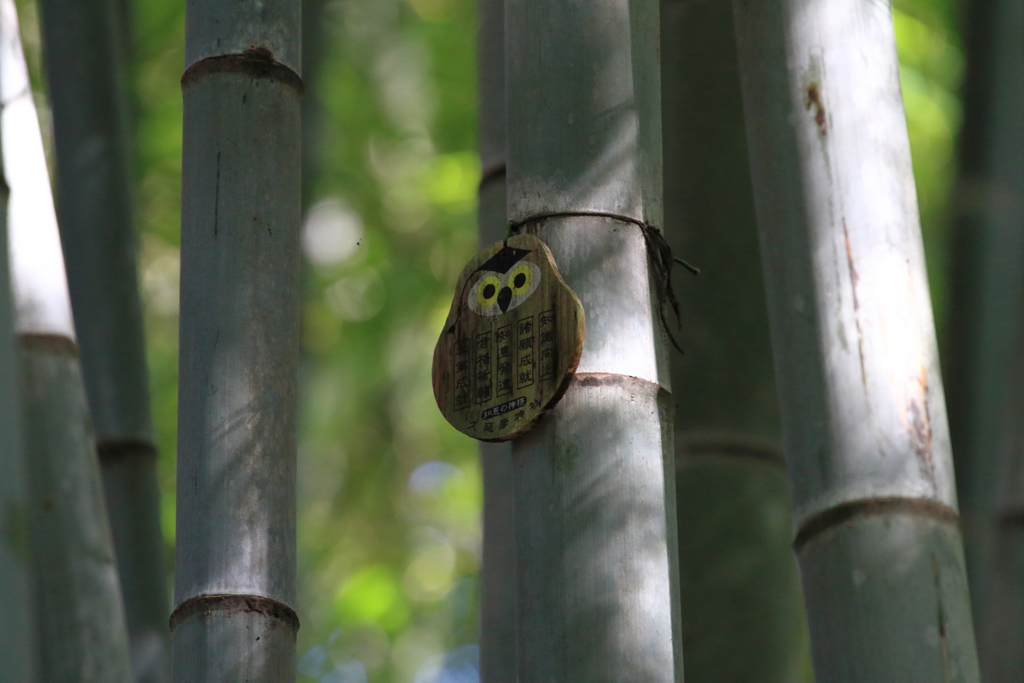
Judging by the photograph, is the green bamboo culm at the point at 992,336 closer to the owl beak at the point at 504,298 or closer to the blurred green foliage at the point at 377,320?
the owl beak at the point at 504,298

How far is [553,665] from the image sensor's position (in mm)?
1312

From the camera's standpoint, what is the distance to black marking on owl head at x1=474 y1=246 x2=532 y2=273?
1.42 m

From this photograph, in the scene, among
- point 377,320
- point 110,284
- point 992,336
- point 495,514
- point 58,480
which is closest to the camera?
point 992,336

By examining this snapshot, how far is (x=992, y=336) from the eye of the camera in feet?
5.53

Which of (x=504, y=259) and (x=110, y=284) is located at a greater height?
(x=110, y=284)

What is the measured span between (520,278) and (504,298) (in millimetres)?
30

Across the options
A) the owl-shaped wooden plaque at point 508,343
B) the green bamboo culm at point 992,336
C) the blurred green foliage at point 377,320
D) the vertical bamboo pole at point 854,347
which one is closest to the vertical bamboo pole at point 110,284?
the owl-shaped wooden plaque at point 508,343

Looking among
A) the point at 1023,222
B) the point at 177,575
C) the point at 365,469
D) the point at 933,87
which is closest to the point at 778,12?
the point at 1023,222

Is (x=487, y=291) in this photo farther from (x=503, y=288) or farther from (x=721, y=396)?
(x=721, y=396)

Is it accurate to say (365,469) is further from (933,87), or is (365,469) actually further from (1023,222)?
(1023,222)

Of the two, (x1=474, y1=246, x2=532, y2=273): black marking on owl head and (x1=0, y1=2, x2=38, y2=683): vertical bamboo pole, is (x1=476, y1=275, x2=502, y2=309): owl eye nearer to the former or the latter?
(x1=474, y1=246, x2=532, y2=273): black marking on owl head

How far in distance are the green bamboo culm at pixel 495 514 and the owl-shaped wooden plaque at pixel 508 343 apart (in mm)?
608

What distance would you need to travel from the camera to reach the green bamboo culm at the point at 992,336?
166 centimetres

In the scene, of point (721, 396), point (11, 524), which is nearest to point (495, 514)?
point (721, 396)
